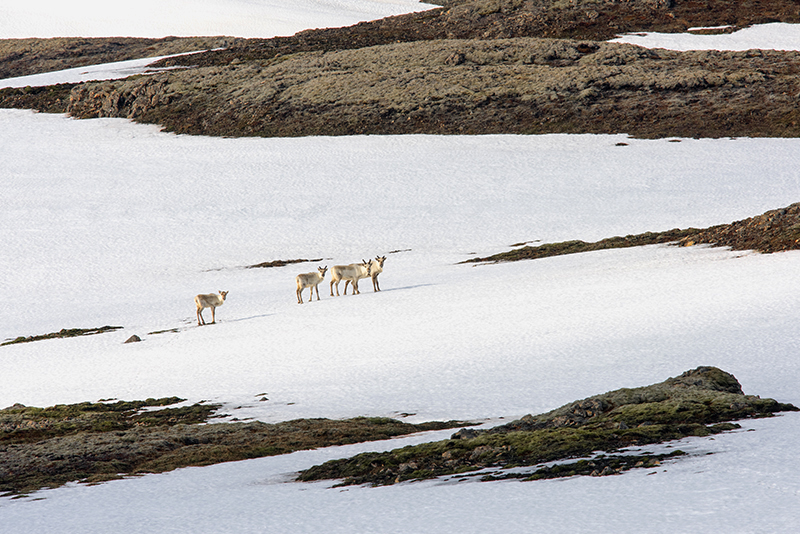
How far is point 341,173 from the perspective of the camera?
156 ft

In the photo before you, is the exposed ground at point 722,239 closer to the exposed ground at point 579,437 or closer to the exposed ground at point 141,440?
the exposed ground at point 579,437

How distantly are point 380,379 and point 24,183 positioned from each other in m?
41.3

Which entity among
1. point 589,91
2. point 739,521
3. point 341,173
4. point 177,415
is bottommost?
→ point 177,415

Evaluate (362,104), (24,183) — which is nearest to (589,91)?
(362,104)

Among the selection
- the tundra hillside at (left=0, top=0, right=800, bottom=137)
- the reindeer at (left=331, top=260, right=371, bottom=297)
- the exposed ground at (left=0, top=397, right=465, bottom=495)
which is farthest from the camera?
the tundra hillside at (left=0, top=0, right=800, bottom=137)

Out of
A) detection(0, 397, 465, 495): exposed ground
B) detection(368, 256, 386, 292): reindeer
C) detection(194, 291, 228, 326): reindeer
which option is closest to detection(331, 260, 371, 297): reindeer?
detection(368, 256, 386, 292): reindeer

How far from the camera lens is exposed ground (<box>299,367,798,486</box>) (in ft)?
29.2

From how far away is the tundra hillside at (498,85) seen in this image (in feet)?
176

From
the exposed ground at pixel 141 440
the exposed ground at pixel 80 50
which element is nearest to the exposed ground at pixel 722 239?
the exposed ground at pixel 141 440

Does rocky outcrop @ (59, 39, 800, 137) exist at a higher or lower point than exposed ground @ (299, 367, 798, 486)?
higher

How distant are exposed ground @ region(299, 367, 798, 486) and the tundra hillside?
43304mm

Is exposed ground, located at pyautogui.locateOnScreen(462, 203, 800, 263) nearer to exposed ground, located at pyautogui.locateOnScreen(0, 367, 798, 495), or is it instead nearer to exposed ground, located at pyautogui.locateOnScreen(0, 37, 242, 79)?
exposed ground, located at pyautogui.locateOnScreen(0, 367, 798, 495)

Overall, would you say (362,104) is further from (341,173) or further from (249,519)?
(249,519)

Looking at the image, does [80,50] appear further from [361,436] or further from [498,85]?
[361,436]
